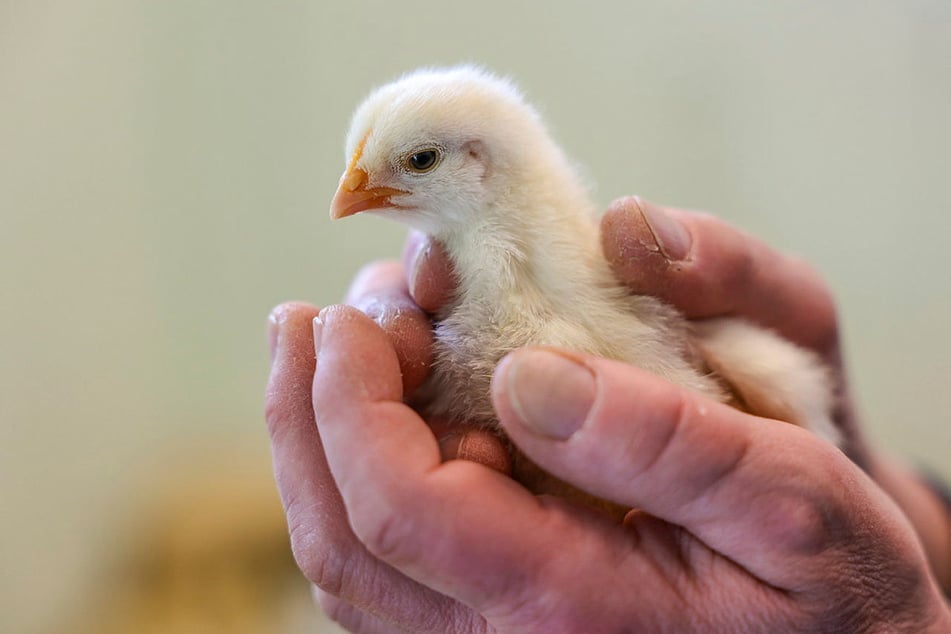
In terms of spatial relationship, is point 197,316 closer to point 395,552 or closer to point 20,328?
point 20,328

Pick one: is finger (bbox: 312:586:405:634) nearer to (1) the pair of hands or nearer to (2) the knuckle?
(1) the pair of hands

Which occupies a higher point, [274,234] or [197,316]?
[274,234]

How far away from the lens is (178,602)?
7.86ft

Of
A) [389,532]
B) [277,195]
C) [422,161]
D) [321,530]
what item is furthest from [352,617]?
[277,195]

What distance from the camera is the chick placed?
91 centimetres

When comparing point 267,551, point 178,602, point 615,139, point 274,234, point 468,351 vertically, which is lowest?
point 178,602

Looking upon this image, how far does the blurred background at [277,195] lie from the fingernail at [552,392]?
76.1 inches

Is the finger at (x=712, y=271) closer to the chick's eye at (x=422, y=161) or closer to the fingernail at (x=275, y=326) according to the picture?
the chick's eye at (x=422, y=161)

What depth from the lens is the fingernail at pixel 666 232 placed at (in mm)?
1021

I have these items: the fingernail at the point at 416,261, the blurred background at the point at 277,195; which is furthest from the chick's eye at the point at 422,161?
the blurred background at the point at 277,195

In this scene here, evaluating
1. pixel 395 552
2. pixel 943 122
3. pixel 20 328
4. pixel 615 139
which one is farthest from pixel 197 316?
pixel 943 122

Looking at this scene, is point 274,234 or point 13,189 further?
point 274,234

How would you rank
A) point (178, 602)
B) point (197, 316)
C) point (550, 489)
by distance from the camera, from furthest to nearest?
point (197, 316) < point (178, 602) < point (550, 489)

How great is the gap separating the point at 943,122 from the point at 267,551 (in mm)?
2826
